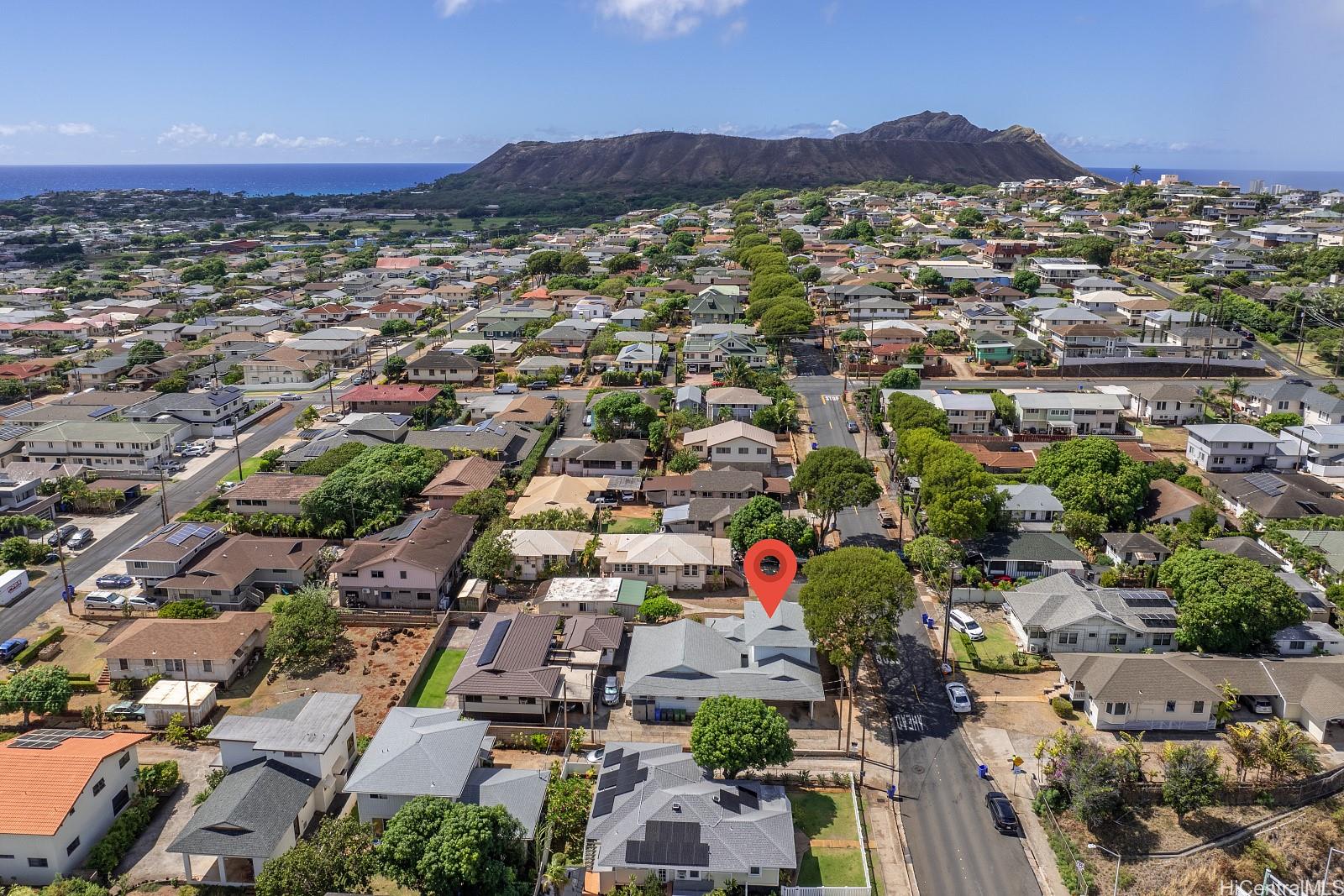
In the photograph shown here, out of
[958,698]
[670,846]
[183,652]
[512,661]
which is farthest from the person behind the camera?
[183,652]

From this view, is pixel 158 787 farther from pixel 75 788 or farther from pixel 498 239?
pixel 498 239

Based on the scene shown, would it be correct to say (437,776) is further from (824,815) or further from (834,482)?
(834,482)

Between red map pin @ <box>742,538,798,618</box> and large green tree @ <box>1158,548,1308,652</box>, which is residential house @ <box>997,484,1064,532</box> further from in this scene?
red map pin @ <box>742,538,798,618</box>

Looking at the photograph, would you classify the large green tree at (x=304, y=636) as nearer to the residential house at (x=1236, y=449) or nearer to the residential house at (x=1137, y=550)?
the residential house at (x=1137, y=550)

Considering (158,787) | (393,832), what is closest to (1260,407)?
(393,832)

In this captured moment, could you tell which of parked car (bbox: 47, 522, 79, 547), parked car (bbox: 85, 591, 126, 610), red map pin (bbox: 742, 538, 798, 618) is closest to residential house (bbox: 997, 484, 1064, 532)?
red map pin (bbox: 742, 538, 798, 618)

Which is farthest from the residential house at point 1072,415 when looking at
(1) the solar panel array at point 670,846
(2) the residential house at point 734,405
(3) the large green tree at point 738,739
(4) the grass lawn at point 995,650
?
(1) the solar panel array at point 670,846

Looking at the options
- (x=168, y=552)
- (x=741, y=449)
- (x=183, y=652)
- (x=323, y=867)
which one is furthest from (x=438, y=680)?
(x=741, y=449)
